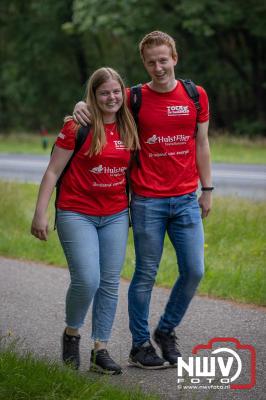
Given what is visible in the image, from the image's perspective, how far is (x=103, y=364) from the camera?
5.64 metres

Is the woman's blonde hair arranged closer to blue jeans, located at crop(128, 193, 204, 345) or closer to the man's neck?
the man's neck

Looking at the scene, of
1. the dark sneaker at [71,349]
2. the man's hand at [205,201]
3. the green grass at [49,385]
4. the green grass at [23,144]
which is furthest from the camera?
the green grass at [23,144]

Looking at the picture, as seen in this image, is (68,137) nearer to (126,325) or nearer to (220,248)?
(126,325)

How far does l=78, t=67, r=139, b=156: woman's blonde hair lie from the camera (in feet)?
17.9

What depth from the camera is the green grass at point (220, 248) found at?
8.52m

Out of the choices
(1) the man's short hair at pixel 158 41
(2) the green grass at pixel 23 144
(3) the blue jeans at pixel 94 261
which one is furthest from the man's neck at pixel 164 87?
(2) the green grass at pixel 23 144

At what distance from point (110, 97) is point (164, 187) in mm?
613

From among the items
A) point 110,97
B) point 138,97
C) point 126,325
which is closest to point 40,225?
point 110,97

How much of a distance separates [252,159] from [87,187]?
695 inches

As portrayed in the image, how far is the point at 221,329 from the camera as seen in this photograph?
22.6 ft

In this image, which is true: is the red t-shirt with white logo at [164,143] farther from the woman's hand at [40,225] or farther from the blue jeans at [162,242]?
the woman's hand at [40,225]

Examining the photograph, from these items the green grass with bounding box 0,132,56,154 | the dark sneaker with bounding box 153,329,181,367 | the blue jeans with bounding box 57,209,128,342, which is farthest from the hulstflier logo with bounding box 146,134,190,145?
the green grass with bounding box 0,132,56,154

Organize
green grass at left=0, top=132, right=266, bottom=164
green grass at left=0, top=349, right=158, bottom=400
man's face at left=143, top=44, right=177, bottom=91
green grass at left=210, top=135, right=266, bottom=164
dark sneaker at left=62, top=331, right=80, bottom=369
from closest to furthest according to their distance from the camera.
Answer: green grass at left=0, top=349, right=158, bottom=400, man's face at left=143, top=44, right=177, bottom=91, dark sneaker at left=62, top=331, right=80, bottom=369, green grass at left=210, top=135, right=266, bottom=164, green grass at left=0, top=132, right=266, bottom=164

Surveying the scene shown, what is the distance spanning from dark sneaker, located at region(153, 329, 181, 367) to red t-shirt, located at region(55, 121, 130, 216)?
0.88 metres
